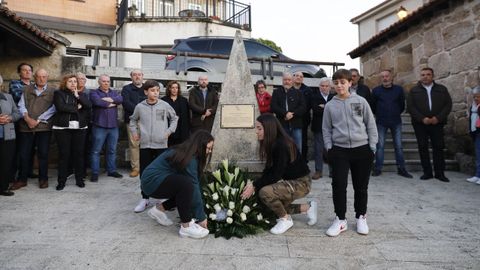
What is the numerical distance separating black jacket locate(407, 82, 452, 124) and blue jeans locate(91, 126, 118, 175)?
4.93m

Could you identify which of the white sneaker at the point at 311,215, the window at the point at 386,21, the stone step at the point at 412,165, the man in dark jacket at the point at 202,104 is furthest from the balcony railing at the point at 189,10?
the white sneaker at the point at 311,215

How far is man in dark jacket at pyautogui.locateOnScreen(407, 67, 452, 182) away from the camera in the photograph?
216 inches

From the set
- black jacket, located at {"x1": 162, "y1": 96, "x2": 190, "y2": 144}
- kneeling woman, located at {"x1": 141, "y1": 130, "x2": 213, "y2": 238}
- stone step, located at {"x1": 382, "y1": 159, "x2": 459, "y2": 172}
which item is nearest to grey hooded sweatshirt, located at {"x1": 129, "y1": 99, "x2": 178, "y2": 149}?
kneeling woman, located at {"x1": 141, "y1": 130, "x2": 213, "y2": 238}

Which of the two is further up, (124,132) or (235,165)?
(124,132)

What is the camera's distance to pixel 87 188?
4.88 metres

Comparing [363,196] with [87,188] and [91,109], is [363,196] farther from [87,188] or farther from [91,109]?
[91,109]

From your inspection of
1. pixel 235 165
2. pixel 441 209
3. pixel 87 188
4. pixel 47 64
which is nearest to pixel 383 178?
pixel 441 209

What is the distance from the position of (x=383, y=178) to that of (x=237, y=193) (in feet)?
11.0

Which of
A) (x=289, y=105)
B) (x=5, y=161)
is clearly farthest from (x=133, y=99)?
(x=289, y=105)

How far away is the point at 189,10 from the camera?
16.1 meters

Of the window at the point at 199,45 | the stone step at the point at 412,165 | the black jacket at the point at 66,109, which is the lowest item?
the stone step at the point at 412,165

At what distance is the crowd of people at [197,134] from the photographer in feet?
10.4

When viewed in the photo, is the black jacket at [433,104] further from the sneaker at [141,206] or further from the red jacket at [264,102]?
the sneaker at [141,206]

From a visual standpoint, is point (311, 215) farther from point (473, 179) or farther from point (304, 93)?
point (473, 179)
